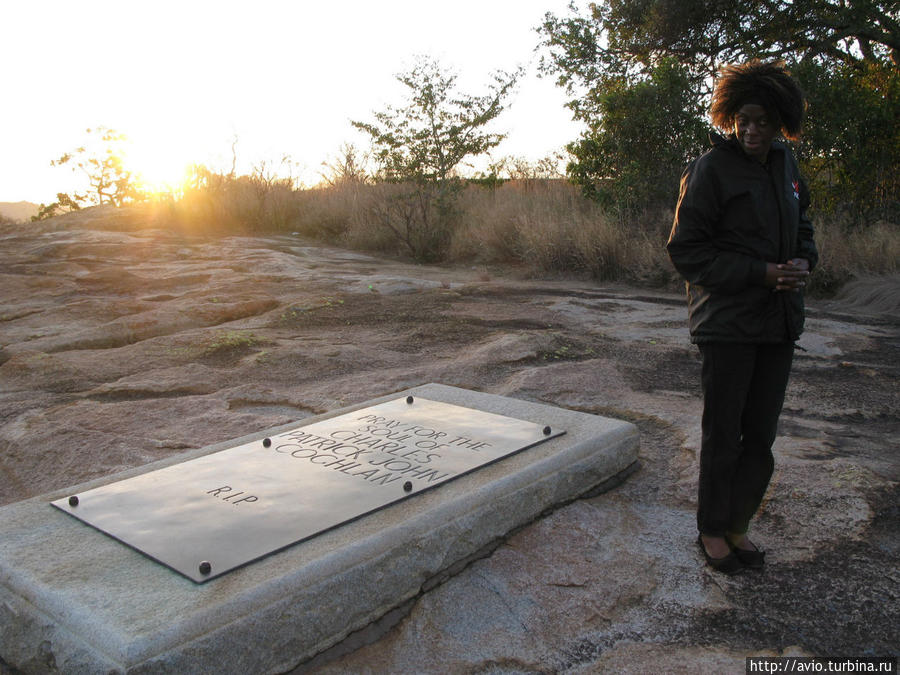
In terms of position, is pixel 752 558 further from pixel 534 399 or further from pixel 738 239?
pixel 534 399

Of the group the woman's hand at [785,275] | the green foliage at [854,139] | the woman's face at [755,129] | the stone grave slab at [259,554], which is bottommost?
the stone grave slab at [259,554]

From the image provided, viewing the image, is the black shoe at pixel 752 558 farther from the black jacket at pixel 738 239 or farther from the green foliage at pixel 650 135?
the green foliage at pixel 650 135

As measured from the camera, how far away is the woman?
6.37ft

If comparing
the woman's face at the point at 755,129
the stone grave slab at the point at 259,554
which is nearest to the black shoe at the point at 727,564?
the stone grave slab at the point at 259,554

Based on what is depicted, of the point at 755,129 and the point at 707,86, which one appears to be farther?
the point at 707,86

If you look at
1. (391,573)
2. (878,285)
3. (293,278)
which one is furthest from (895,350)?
(293,278)

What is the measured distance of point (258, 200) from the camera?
14.7 meters

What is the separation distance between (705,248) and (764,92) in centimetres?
43

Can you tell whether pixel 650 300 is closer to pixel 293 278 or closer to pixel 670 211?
pixel 670 211

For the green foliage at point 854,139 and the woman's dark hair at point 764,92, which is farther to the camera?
the green foliage at point 854,139

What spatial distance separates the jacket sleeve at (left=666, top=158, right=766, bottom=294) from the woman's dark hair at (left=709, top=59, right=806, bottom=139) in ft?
0.58

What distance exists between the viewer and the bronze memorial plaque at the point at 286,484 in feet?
6.16

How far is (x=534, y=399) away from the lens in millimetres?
3619

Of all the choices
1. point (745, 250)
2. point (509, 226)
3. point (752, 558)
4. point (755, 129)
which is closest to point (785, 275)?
point (745, 250)
